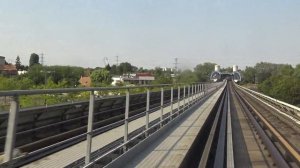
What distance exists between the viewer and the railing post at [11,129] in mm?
4348

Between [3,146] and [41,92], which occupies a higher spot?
[41,92]

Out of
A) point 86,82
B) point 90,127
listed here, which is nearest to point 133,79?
point 86,82

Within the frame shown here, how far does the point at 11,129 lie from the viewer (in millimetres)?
4414

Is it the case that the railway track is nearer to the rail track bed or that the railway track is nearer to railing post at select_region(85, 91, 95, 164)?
the rail track bed

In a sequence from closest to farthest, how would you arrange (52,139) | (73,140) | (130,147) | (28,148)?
1. (28,148)
2. (52,139)
3. (73,140)
4. (130,147)

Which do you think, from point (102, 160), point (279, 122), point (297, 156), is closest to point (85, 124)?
point (102, 160)

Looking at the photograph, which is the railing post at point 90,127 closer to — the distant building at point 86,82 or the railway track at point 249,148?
the railway track at point 249,148

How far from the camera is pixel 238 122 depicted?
25.5m

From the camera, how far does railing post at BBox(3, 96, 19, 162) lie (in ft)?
14.3

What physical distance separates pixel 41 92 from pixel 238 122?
21555mm

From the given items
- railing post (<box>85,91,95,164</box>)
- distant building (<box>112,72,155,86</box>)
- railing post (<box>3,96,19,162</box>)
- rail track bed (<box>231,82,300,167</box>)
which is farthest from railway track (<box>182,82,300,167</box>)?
distant building (<box>112,72,155,86</box>)

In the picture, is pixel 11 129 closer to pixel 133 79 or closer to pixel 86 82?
pixel 86 82

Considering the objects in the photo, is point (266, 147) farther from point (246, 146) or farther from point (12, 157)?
point (12, 157)

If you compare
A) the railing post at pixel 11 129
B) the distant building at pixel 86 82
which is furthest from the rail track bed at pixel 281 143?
the distant building at pixel 86 82
